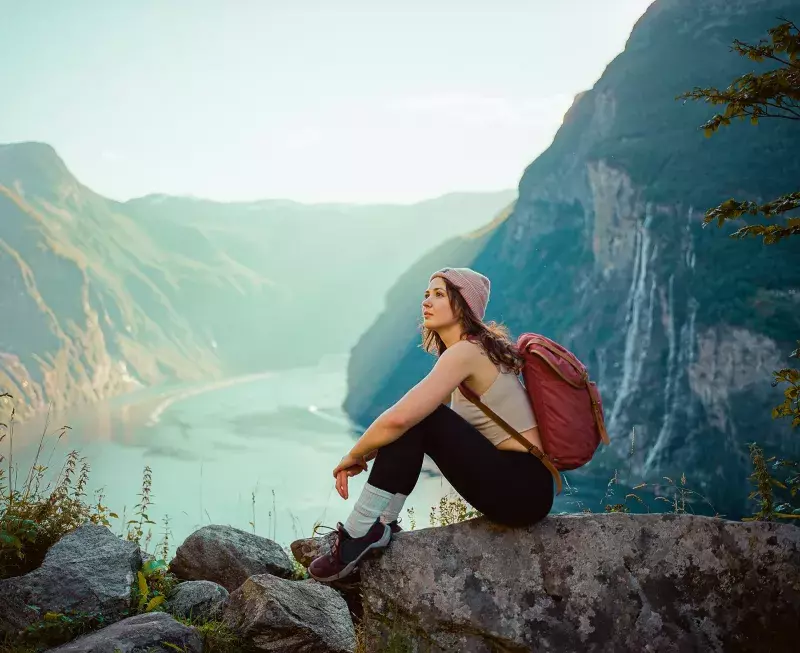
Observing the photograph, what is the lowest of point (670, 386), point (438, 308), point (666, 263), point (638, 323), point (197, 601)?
point (670, 386)

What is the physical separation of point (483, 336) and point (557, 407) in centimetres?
51

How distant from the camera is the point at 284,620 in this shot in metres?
3.90

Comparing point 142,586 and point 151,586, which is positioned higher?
point 142,586

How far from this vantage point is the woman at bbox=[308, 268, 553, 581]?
136 inches

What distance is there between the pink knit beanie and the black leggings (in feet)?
1.99

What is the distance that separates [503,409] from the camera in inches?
141

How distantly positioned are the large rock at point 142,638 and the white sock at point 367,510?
1.07 metres

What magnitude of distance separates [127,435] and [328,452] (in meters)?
22.0

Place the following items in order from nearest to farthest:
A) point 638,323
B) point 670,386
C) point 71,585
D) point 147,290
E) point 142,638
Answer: point 142,638 < point 71,585 < point 670,386 < point 638,323 < point 147,290

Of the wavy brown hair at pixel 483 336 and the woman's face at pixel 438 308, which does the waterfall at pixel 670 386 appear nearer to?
the wavy brown hair at pixel 483 336

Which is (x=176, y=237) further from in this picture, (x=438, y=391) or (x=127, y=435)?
(x=438, y=391)

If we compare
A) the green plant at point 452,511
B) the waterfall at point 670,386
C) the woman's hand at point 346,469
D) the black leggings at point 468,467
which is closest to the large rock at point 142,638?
the woman's hand at point 346,469

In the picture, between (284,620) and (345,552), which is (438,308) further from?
(284,620)

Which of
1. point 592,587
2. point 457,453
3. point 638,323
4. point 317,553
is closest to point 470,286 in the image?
point 457,453
